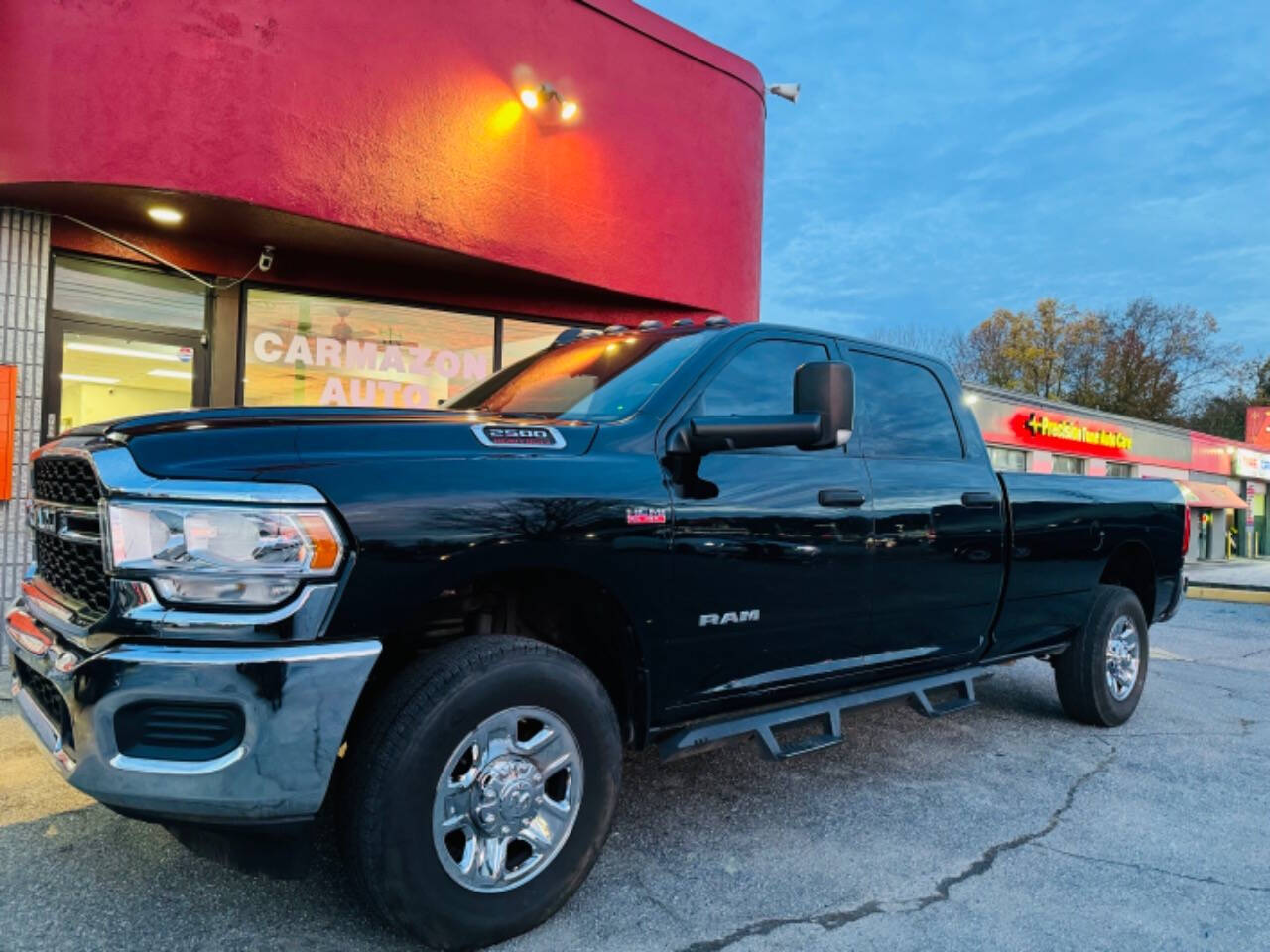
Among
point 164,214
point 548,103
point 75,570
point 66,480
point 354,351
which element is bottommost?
point 75,570

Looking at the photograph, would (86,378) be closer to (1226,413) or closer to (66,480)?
(66,480)

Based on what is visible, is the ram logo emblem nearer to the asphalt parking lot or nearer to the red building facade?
the asphalt parking lot

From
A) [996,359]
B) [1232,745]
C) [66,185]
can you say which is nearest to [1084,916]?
[1232,745]

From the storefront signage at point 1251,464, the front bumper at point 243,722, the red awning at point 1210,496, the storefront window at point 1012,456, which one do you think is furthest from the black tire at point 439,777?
the storefront signage at point 1251,464

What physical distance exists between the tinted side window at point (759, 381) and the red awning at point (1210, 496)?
2858 centimetres

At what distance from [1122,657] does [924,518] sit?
2422 mm

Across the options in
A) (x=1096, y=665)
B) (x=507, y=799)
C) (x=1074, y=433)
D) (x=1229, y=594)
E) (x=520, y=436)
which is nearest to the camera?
(x=507, y=799)

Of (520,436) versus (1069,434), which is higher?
(1069,434)

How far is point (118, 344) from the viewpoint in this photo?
719 centimetres

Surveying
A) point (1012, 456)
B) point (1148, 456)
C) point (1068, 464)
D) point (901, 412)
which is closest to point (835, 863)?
point (901, 412)

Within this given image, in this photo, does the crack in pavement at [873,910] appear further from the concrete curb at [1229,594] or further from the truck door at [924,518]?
the concrete curb at [1229,594]

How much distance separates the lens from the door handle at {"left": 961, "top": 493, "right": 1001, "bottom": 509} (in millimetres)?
4164

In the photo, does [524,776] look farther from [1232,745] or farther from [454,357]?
[454,357]

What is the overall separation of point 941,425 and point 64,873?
4.00 meters
